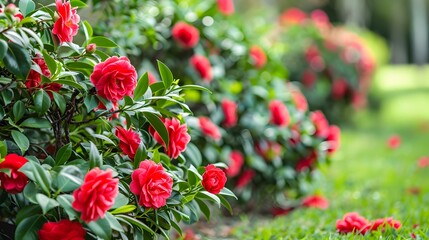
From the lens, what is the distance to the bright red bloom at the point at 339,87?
8.88 m

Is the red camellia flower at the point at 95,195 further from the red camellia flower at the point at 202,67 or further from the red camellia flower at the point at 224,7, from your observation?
the red camellia flower at the point at 224,7

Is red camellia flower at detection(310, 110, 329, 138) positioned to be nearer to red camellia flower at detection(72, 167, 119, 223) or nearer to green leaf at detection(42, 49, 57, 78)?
green leaf at detection(42, 49, 57, 78)

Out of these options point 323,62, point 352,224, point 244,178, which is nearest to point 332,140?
point 244,178

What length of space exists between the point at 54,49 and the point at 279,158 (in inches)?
91.1

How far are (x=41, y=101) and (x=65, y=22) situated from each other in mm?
266

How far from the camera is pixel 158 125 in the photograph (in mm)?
2115

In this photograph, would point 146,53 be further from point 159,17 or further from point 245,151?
point 245,151

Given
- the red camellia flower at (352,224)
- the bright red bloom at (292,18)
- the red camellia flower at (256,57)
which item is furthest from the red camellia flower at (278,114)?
the bright red bloom at (292,18)

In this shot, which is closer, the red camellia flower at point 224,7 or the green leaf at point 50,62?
the green leaf at point 50,62

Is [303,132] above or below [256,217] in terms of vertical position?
above

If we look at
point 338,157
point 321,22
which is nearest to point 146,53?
point 338,157

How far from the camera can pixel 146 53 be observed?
12.0ft

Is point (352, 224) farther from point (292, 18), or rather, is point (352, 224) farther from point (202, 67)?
point (292, 18)

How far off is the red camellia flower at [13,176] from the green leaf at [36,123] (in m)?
0.21
